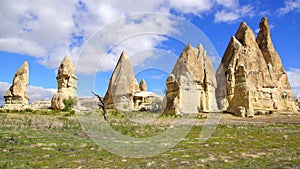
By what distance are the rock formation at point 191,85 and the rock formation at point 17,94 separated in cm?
2095

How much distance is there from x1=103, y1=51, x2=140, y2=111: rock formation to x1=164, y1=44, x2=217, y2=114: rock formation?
38.7ft

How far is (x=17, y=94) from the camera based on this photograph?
135 ft

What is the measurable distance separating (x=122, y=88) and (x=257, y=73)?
91.3ft

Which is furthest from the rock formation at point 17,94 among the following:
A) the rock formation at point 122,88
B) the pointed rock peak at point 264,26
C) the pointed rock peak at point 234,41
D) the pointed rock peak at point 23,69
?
the pointed rock peak at point 264,26

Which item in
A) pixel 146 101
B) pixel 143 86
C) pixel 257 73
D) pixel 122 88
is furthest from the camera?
pixel 143 86

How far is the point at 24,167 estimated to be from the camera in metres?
8.62

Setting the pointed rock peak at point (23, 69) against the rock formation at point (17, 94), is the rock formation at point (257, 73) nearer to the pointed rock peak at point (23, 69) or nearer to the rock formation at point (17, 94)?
the rock formation at point (17, 94)

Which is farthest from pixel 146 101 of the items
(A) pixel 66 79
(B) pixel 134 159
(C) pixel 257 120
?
(B) pixel 134 159

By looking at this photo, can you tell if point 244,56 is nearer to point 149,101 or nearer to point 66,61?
point 149,101

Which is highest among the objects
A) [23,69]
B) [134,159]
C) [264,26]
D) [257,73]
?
[264,26]

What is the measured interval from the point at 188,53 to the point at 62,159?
40.8 meters

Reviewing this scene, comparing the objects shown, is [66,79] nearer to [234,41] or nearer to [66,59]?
[66,59]

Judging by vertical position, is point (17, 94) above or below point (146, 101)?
above

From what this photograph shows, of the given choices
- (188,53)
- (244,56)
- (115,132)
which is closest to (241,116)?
(188,53)
